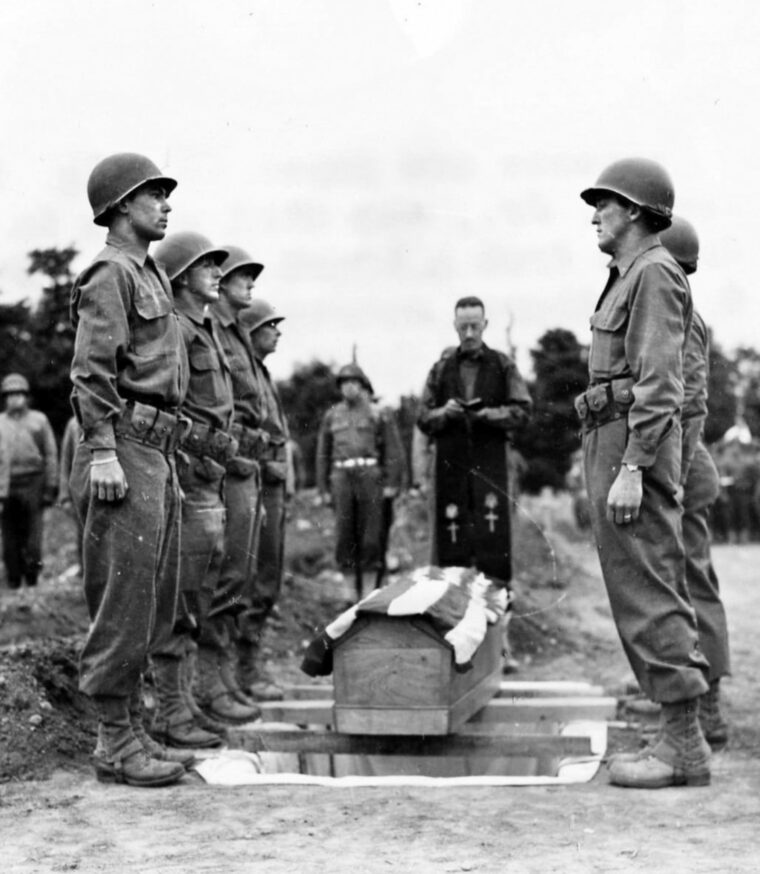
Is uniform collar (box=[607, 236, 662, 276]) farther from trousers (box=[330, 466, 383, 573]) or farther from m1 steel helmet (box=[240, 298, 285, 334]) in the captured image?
trousers (box=[330, 466, 383, 573])

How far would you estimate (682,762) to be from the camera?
191 inches

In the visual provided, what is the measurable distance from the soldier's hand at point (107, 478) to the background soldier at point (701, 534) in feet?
Answer: 8.60

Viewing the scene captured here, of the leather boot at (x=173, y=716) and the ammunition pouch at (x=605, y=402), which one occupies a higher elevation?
the ammunition pouch at (x=605, y=402)

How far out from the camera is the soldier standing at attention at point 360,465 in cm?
1087

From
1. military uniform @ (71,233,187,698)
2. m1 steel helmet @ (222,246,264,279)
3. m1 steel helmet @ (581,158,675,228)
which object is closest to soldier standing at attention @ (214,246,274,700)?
m1 steel helmet @ (222,246,264,279)

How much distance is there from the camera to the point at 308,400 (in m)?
31.6

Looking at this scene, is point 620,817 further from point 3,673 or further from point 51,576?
point 51,576

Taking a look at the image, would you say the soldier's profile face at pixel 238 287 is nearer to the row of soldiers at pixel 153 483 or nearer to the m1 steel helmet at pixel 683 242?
the row of soldiers at pixel 153 483

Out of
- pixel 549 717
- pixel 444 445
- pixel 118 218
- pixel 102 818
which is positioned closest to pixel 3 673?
pixel 102 818

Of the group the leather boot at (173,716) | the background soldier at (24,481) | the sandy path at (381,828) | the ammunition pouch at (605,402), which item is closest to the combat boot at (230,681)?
the leather boot at (173,716)

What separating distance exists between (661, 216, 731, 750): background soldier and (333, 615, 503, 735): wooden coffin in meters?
1.24

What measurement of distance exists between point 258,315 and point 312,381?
23293 millimetres

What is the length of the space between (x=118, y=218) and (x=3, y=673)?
89.6 inches

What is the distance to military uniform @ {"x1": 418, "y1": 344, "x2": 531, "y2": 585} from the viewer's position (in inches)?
324
